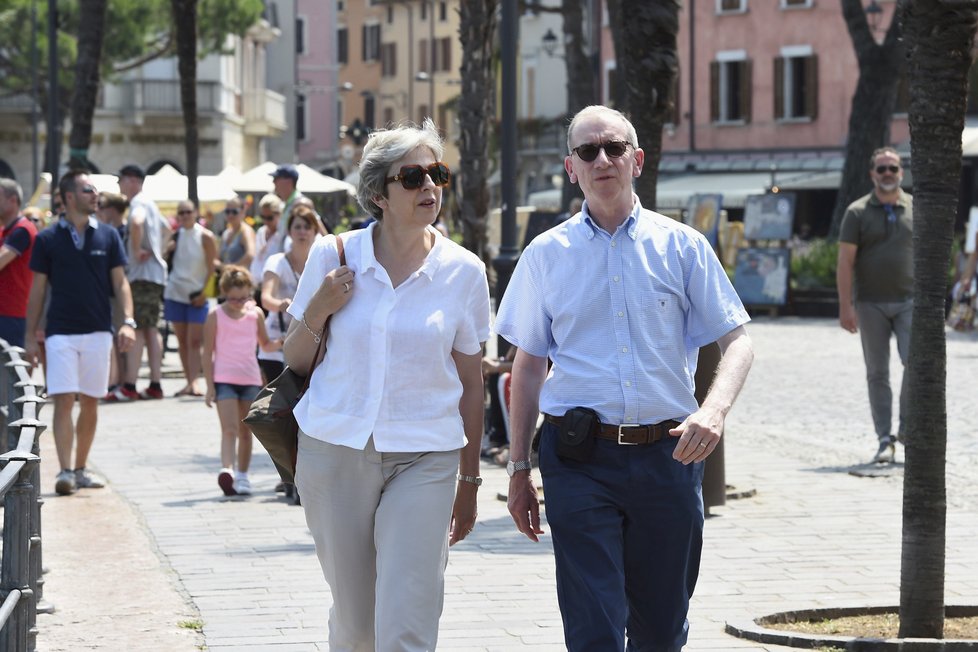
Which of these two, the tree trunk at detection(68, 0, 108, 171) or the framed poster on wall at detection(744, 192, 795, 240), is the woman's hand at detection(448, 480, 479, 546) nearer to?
the tree trunk at detection(68, 0, 108, 171)

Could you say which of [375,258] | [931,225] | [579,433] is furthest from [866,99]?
[579,433]

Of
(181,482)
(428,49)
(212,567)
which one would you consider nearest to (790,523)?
(212,567)

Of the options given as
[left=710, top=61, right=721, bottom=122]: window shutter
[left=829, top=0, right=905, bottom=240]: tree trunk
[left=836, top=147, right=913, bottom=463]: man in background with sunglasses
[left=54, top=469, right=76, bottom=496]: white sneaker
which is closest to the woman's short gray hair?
[left=54, top=469, right=76, bottom=496]: white sneaker

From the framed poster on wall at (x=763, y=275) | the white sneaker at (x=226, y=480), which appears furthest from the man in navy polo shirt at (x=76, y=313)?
the framed poster on wall at (x=763, y=275)

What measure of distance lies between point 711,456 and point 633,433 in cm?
484

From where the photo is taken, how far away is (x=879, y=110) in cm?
3222

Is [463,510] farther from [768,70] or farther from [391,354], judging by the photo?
[768,70]

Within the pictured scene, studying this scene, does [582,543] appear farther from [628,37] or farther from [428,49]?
[428,49]

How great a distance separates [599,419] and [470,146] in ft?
34.2

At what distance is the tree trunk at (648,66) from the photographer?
35.4 ft

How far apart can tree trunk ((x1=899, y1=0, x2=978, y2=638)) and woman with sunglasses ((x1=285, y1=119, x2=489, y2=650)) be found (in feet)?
7.08

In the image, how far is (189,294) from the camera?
17.6 m

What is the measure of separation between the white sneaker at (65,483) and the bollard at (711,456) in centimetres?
364

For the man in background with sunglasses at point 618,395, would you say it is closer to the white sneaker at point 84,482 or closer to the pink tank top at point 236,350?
the pink tank top at point 236,350
